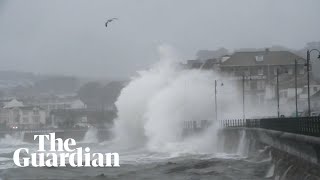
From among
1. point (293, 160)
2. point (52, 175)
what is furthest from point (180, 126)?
point (293, 160)

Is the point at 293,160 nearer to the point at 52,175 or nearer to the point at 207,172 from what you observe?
the point at 207,172

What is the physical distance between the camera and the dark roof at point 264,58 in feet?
282

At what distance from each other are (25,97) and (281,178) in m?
150

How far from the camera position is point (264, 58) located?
289 ft

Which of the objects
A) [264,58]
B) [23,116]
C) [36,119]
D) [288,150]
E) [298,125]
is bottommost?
[288,150]

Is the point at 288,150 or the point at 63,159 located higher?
the point at 288,150

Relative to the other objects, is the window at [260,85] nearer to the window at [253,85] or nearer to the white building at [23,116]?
the window at [253,85]

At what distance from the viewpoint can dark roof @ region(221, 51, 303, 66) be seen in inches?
3381

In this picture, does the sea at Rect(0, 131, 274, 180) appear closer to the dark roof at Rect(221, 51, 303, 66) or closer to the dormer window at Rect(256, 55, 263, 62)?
the dark roof at Rect(221, 51, 303, 66)

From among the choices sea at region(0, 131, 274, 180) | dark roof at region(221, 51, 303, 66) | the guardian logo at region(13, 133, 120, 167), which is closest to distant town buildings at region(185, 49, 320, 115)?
dark roof at region(221, 51, 303, 66)

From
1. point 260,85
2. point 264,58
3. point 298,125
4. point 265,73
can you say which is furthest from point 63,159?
point 264,58

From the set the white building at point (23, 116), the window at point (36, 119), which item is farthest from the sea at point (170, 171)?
the white building at point (23, 116)

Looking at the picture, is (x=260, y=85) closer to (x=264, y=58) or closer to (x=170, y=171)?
(x=264, y=58)

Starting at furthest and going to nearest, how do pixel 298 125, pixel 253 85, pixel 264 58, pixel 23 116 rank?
1. pixel 23 116
2. pixel 264 58
3. pixel 253 85
4. pixel 298 125
